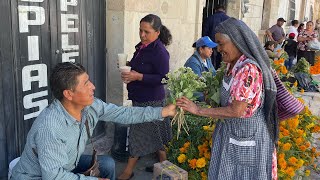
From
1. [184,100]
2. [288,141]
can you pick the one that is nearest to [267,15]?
Result: [288,141]

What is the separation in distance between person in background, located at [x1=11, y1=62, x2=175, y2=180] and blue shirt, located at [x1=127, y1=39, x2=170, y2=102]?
0.94m

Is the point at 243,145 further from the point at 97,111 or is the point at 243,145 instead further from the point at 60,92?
the point at 60,92

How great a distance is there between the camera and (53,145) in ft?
6.39

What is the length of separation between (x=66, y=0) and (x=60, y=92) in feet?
5.31

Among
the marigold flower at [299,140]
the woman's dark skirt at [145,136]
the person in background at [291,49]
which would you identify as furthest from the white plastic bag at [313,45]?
the woman's dark skirt at [145,136]

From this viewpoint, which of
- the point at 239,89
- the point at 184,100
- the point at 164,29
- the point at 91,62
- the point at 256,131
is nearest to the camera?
the point at 239,89

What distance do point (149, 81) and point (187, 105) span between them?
85 centimetres

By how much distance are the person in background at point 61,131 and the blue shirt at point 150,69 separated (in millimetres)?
941

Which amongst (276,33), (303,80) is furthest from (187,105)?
(276,33)

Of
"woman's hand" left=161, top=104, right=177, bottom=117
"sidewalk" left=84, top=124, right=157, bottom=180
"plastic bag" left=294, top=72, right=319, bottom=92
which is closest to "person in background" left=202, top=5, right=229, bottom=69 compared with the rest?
"plastic bag" left=294, top=72, right=319, bottom=92

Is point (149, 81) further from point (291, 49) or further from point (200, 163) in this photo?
point (291, 49)

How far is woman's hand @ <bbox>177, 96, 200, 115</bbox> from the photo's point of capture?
2.36 m

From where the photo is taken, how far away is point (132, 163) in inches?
140

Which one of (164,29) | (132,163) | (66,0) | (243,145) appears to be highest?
(66,0)
